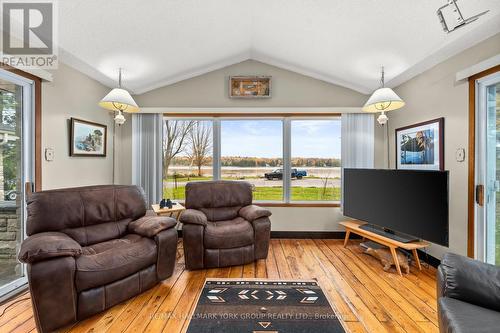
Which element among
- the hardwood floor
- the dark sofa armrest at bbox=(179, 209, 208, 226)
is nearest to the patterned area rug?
the hardwood floor

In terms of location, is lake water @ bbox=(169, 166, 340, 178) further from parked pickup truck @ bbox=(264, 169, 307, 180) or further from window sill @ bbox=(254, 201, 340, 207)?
window sill @ bbox=(254, 201, 340, 207)

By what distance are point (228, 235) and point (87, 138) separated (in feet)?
7.74

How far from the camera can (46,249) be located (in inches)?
67.1

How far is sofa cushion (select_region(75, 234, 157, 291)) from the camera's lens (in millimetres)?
1836

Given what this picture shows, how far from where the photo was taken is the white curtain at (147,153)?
387 cm

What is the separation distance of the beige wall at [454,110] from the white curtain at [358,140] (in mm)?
818

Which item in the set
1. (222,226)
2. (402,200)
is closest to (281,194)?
(222,226)

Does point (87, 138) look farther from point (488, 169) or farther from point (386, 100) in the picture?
point (488, 169)

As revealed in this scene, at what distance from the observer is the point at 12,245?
7.79 ft

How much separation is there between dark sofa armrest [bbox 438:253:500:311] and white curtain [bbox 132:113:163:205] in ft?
11.9

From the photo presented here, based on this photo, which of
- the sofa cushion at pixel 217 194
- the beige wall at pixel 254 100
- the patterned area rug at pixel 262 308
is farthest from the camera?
the beige wall at pixel 254 100

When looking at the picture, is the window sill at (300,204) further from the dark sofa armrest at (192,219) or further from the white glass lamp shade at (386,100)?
the white glass lamp shade at (386,100)

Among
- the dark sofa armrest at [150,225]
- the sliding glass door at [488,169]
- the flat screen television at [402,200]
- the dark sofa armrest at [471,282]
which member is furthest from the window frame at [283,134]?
the dark sofa armrest at [471,282]

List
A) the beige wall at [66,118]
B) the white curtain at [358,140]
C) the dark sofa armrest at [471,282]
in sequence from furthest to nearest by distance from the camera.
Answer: the white curtain at [358,140], the beige wall at [66,118], the dark sofa armrest at [471,282]
